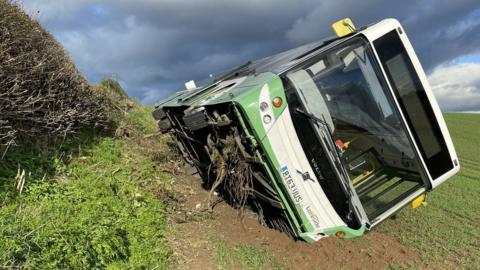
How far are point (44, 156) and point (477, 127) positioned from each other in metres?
28.2

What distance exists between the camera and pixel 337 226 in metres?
4.66

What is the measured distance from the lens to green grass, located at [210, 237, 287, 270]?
474 cm

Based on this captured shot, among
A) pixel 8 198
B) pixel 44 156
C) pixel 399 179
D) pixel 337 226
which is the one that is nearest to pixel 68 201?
pixel 8 198

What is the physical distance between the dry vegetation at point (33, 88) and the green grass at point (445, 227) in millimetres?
5103

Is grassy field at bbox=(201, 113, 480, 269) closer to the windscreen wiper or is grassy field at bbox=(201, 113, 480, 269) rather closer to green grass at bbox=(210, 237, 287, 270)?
green grass at bbox=(210, 237, 287, 270)

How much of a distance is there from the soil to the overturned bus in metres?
0.32

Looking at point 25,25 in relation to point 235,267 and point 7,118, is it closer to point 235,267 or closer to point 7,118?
point 7,118

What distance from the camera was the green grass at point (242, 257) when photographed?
4.74m

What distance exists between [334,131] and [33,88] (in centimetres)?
422

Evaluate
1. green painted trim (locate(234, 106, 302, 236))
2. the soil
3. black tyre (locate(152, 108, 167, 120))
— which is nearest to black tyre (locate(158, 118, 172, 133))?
black tyre (locate(152, 108, 167, 120))

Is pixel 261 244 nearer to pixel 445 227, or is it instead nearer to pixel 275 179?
pixel 275 179

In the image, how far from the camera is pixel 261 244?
5.17 meters

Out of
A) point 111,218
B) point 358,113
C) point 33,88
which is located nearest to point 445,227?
point 358,113

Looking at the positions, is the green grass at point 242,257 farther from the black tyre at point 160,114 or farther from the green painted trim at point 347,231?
the black tyre at point 160,114
